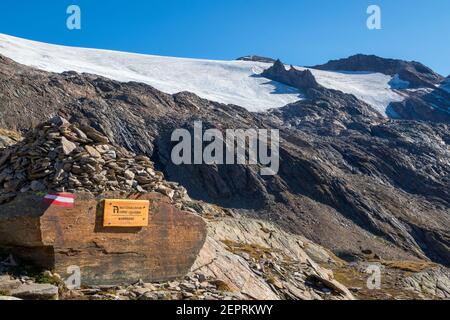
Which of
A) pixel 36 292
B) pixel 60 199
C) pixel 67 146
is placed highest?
pixel 67 146

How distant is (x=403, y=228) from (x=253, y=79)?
358 ft

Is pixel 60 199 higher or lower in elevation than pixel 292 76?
lower

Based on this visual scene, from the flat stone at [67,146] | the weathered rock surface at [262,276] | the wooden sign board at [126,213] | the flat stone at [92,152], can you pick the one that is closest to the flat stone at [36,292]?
the wooden sign board at [126,213]

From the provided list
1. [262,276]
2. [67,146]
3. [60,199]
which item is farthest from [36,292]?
[262,276]

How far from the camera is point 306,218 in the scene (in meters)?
70.5

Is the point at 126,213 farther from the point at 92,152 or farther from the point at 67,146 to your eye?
the point at 67,146

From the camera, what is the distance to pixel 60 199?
506 inches

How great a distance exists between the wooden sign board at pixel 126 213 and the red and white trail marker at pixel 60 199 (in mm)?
958

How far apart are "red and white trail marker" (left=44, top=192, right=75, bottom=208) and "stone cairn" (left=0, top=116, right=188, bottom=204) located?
40cm

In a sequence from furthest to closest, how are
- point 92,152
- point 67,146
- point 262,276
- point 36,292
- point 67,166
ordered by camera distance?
point 262,276
point 92,152
point 67,146
point 67,166
point 36,292

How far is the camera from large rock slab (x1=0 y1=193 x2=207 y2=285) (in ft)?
41.9

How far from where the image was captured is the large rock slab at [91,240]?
12.8 meters

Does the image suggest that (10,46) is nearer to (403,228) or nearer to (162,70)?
(162,70)

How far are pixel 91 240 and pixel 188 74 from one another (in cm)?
16156
